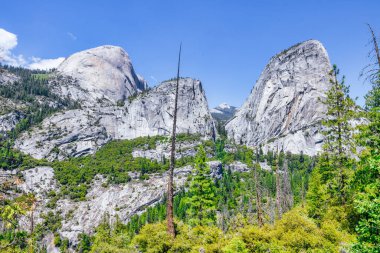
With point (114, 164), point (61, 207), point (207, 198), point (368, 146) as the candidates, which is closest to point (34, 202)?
point (368, 146)

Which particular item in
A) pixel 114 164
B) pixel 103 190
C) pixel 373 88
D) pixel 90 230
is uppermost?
pixel 373 88

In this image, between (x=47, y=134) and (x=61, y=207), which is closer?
(x=61, y=207)

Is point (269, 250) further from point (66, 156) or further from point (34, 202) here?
point (66, 156)

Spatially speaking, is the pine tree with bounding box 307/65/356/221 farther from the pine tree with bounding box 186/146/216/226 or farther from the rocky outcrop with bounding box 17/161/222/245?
the rocky outcrop with bounding box 17/161/222/245

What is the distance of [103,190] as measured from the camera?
147 m

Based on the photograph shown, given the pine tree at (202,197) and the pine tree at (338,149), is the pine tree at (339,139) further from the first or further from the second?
the pine tree at (202,197)

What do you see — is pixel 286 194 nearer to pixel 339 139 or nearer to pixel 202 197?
pixel 202 197

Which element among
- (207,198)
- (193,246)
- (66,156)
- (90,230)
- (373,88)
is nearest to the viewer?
(193,246)

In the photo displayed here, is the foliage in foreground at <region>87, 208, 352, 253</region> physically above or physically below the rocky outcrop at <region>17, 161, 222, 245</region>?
above

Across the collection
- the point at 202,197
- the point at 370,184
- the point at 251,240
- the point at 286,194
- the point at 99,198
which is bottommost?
the point at 99,198

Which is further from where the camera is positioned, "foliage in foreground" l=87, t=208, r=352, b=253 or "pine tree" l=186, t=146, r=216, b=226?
"pine tree" l=186, t=146, r=216, b=226

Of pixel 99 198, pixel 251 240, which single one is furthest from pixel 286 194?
pixel 99 198

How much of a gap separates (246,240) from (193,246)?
117 inches

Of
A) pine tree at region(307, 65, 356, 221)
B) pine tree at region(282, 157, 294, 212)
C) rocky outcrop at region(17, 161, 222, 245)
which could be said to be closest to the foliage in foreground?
pine tree at region(307, 65, 356, 221)
